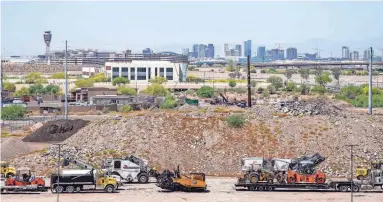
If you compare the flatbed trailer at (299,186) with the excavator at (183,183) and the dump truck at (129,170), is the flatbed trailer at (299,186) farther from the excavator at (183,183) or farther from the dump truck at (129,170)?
the dump truck at (129,170)

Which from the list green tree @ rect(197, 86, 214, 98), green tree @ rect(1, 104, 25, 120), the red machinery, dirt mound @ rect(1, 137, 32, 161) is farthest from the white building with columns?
the red machinery

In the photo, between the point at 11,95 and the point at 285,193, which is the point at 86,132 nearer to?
the point at 285,193

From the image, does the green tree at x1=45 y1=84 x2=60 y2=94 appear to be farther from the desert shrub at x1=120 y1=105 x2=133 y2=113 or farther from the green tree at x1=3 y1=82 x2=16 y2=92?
the desert shrub at x1=120 y1=105 x2=133 y2=113

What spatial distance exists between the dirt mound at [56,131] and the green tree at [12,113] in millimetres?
18682

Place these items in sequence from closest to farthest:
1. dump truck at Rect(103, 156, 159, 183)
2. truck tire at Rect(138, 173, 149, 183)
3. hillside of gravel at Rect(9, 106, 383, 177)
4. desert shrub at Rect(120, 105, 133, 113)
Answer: dump truck at Rect(103, 156, 159, 183)
truck tire at Rect(138, 173, 149, 183)
hillside of gravel at Rect(9, 106, 383, 177)
desert shrub at Rect(120, 105, 133, 113)

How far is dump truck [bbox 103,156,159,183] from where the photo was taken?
43.1 meters

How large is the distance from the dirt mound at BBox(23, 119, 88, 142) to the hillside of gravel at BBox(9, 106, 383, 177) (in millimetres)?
8235

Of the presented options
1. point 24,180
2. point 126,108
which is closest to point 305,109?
point 24,180

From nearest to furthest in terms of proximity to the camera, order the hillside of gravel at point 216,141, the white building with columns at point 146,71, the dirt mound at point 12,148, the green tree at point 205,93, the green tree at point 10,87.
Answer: the hillside of gravel at point 216,141, the dirt mound at point 12,148, the green tree at point 205,93, the green tree at point 10,87, the white building with columns at point 146,71

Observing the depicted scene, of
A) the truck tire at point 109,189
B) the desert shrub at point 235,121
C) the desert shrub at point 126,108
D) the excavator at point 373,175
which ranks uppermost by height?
the desert shrub at point 235,121

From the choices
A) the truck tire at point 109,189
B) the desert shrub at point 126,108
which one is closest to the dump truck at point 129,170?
the truck tire at point 109,189

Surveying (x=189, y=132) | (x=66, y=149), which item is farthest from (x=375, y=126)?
(x=66, y=149)

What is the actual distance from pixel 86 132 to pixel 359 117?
17.0 m

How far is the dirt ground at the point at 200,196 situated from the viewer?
38094 millimetres
